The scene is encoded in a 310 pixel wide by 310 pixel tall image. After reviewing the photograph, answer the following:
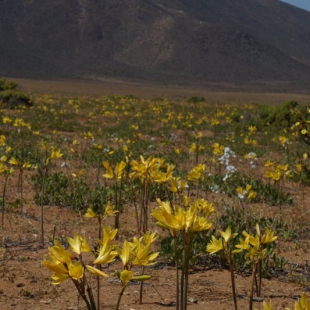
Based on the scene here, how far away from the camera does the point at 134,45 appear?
5408 inches

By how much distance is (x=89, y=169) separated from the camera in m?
10.0

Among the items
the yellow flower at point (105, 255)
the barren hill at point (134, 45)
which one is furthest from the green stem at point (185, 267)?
the barren hill at point (134, 45)

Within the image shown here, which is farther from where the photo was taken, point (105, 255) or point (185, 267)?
point (185, 267)

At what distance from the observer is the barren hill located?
122m

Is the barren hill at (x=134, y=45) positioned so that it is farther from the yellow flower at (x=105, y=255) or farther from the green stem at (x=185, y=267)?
the yellow flower at (x=105, y=255)

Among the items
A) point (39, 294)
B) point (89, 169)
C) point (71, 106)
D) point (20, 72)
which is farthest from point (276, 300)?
point (20, 72)

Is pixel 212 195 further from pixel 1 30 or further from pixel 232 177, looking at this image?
pixel 1 30

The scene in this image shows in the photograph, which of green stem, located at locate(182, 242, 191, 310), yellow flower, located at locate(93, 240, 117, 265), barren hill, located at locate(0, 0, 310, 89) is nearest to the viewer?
yellow flower, located at locate(93, 240, 117, 265)

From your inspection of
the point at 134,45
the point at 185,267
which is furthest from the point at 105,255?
the point at 134,45

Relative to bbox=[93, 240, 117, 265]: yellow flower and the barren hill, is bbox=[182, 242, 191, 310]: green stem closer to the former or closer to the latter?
bbox=[93, 240, 117, 265]: yellow flower

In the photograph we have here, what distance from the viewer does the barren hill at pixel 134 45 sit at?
122000mm

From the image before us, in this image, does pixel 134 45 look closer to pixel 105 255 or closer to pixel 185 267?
pixel 185 267

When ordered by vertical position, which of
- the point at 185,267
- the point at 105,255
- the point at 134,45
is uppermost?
the point at 134,45

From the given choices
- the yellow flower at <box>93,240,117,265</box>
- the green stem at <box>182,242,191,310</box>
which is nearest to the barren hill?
the green stem at <box>182,242,191,310</box>
